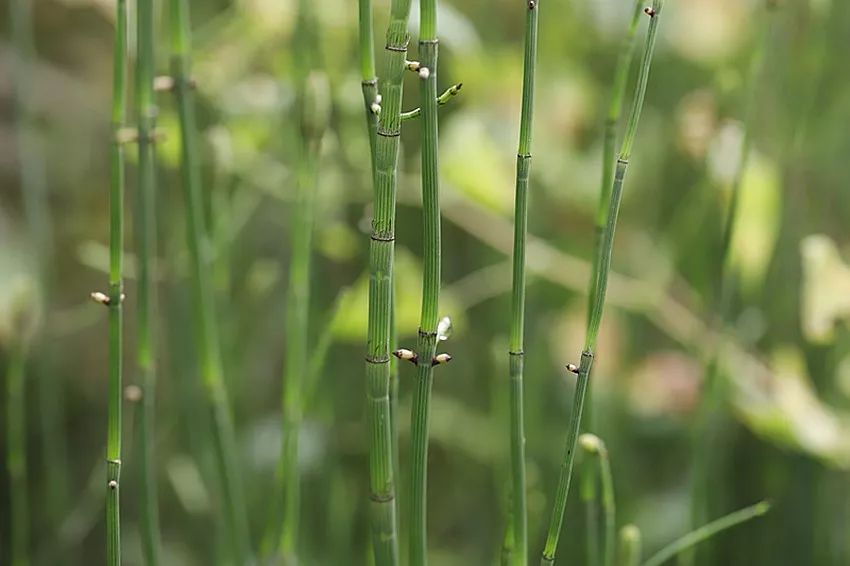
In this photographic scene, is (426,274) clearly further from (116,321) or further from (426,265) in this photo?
(116,321)

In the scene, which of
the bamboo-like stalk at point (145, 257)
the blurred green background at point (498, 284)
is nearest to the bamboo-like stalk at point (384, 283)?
the bamboo-like stalk at point (145, 257)

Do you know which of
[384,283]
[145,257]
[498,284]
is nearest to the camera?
[384,283]

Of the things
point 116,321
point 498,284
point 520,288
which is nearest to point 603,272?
point 520,288

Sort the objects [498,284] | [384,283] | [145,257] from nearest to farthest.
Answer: [384,283] < [145,257] < [498,284]

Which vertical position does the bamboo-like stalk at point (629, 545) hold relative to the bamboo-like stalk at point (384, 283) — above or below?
below

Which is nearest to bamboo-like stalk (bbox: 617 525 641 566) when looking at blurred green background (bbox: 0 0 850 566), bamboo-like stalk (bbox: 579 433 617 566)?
bamboo-like stalk (bbox: 579 433 617 566)

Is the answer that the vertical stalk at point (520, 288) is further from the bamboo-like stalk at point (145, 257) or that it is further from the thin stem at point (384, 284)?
the bamboo-like stalk at point (145, 257)

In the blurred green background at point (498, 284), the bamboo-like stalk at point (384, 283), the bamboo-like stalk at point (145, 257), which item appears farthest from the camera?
the blurred green background at point (498, 284)

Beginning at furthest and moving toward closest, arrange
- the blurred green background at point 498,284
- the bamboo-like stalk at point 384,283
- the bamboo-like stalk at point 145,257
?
the blurred green background at point 498,284 → the bamboo-like stalk at point 145,257 → the bamboo-like stalk at point 384,283
